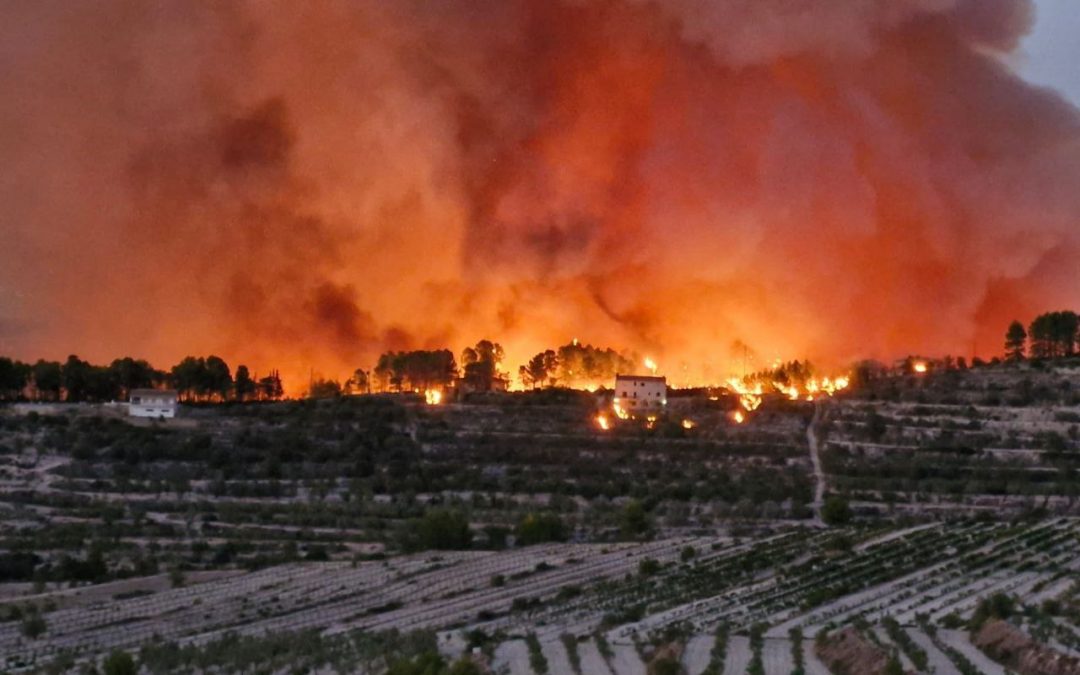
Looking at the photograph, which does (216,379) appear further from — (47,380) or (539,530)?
(539,530)

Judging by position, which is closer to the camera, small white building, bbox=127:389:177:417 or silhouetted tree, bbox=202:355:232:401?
small white building, bbox=127:389:177:417

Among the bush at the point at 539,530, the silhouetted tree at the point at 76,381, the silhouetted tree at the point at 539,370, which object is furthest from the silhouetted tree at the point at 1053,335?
the silhouetted tree at the point at 76,381

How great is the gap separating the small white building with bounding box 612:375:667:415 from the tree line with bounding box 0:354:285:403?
11.7 meters

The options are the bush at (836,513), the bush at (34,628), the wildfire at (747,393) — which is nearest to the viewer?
the bush at (34,628)

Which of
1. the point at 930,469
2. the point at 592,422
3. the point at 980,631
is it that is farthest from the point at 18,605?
the point at 930,469

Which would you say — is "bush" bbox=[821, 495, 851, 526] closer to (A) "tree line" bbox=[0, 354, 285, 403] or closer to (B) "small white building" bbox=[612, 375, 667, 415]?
(B) "small white building" bbox=[612, 375, 667, 415]

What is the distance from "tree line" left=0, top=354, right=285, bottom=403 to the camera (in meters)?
37.7

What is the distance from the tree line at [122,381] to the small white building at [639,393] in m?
11.7

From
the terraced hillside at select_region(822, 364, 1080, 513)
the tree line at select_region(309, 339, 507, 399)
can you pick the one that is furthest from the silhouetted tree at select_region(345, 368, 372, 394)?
the terraced hillside at select_region(822, 364, 1080, 513)

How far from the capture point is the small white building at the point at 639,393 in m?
33.5

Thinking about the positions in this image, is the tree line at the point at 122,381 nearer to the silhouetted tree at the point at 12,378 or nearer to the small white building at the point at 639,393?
the silhouetted tree at the point at 12,378

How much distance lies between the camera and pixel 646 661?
46.5ft

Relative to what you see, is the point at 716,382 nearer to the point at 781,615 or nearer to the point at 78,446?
the point at 78,446

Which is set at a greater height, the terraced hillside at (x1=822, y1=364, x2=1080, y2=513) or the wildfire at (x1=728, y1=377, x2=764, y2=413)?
the wildfire at (x1=728, y1=377, x2=764, y2=413)
